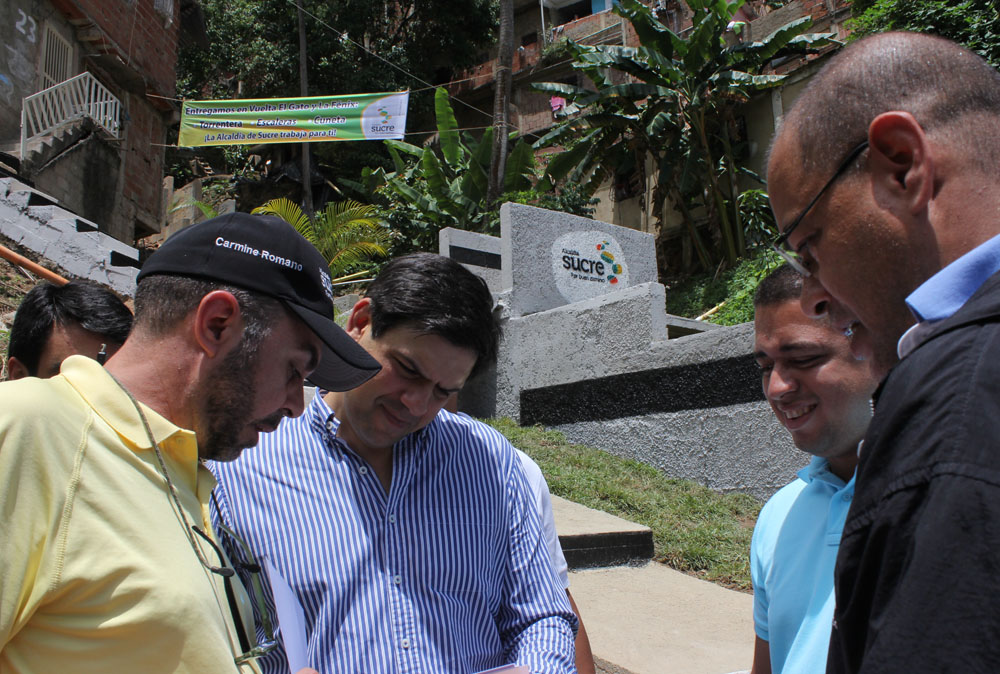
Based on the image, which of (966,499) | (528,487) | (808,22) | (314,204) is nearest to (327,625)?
(528,487)

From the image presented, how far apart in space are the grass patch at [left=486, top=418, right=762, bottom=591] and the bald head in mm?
4304

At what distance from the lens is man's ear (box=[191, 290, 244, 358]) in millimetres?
1545

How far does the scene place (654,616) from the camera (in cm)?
436

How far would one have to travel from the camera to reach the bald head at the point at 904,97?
3.46 ft

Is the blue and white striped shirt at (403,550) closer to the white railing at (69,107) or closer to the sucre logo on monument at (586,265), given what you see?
the sucre logo on monument at (586,265)

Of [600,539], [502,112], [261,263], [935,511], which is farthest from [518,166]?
[935,511]

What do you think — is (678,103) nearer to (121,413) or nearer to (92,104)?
(92,104)

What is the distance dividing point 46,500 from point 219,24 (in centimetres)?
2784

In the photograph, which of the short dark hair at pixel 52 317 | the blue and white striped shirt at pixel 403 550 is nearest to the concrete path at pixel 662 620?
the blue and white striped shirt at pixel 403 550

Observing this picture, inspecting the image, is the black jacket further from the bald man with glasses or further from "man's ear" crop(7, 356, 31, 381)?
"man's ear" crop(7, 356, 31, 381)

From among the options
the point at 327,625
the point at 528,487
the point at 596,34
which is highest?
the point at 596,34

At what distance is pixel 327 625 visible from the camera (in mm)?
1976

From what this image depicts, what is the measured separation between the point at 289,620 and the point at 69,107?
15.4 metres

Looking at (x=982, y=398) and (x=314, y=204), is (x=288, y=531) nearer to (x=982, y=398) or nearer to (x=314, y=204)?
(x=982, y=398)
